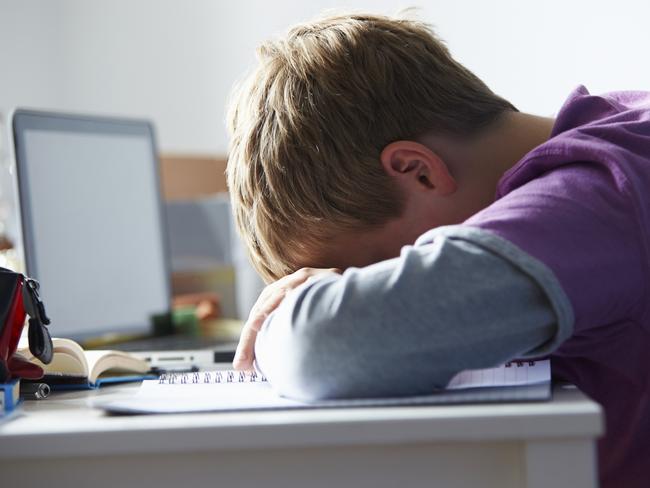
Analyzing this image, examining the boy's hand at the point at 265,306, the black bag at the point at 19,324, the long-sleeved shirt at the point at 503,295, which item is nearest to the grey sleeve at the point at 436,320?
the long-sleeved shirt at the point at 503,295

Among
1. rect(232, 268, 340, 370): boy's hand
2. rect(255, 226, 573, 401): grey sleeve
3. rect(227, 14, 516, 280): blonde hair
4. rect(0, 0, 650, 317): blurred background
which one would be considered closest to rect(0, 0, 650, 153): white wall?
rect(0, 0, 650, 317): blurred background

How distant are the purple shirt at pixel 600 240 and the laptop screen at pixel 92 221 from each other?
78cm

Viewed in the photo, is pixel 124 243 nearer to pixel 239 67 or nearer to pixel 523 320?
pixel 523 320

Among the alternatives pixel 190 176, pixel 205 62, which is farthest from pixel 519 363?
pixel 205 62

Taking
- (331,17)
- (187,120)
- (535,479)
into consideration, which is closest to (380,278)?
(535,479)

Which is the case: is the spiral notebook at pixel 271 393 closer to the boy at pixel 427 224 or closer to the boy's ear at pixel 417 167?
the boy at pixel 427 224

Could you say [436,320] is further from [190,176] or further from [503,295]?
[190,176]

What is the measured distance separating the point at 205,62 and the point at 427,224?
92.4 inches

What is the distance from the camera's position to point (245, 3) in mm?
2871

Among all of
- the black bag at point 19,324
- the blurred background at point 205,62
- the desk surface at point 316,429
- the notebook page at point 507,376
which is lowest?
the notebook page at point 507,376

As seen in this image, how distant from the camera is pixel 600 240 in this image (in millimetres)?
675

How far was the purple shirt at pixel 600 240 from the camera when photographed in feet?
2.16

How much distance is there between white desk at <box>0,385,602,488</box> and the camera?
0.56m

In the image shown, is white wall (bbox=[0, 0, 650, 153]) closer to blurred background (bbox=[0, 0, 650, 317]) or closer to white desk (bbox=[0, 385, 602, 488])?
blurred background (bbox=[0, 0, 650, 317])
